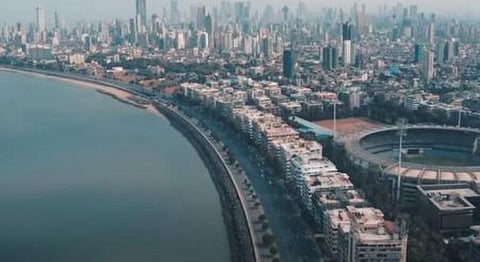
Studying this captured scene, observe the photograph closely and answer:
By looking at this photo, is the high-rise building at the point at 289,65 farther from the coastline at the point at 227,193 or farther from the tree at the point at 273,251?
the tree at the point at 273,251

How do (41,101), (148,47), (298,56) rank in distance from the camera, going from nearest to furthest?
1. (41,101)
2. (298,56)
3. (148,47)

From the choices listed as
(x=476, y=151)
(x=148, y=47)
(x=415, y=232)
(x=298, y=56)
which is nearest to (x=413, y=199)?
(x=415, y=232)

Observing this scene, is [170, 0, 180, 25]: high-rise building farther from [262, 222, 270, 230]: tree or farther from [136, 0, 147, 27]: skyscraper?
[262, 222, 270, 230]: tree

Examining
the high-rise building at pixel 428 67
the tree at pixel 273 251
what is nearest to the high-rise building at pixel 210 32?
the high-rise building at pixel 428 67

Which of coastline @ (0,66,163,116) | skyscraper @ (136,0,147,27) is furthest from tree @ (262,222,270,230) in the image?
skyscraper @ (136,0,147,27)

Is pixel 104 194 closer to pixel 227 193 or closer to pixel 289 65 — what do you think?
pixel 227 193

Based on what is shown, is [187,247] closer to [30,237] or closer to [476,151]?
[30,237]

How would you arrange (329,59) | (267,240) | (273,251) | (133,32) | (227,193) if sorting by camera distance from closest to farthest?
1. (273,251)
2. (267,240)
3. (227,193)
4. (329,59)
5. (133,32)

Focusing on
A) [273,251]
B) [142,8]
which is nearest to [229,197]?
[273,251]
